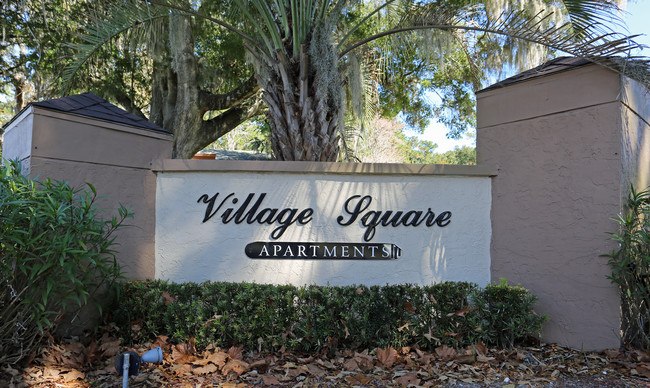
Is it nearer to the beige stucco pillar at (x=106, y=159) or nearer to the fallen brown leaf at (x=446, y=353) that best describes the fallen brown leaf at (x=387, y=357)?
the fallen brown leaf at (x=446, y=353)

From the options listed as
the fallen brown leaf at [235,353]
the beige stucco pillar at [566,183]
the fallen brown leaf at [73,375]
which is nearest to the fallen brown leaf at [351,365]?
the fallen brown leaf at [235,353]

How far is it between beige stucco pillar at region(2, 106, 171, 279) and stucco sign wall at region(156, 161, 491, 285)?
0.19 metres

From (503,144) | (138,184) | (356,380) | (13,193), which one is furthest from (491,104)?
(13,193)

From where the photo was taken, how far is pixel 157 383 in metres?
3.62

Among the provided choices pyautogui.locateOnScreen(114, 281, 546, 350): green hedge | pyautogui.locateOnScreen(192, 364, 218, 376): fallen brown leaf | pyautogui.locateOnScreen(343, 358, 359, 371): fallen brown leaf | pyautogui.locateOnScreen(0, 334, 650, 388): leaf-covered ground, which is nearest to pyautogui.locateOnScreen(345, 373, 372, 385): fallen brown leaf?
pyautogui.locateOnScreen(0, 334, 650, 388): leaf-covered ground

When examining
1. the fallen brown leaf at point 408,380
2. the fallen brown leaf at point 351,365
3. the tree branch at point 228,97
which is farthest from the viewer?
the tree branch at point 228,97

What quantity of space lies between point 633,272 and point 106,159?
5759mm

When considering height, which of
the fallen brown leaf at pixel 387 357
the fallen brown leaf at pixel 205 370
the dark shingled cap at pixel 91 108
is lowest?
the fallen brown leaf at pixel 205 370

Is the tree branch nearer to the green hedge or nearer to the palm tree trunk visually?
the palm tree trunk

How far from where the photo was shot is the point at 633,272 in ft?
14.3

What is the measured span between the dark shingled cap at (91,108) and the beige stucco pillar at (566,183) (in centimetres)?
425

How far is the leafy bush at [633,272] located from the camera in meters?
4.28

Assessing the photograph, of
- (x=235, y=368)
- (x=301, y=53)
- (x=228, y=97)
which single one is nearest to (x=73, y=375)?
(x=235, y=368)

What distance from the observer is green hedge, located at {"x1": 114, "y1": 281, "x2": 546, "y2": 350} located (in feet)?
14.0
